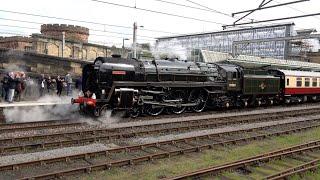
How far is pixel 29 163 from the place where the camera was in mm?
9258

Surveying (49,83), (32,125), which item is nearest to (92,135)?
(32,125)

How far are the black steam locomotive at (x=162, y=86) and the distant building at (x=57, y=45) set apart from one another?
23667 mm

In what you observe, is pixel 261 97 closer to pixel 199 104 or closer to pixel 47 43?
pixel 199 104

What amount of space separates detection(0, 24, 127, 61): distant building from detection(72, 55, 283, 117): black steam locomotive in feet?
77.6

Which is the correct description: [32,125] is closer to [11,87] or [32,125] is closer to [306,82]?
[11,87]

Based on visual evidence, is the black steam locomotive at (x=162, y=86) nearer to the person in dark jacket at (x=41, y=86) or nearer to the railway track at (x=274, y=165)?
the person in dark jacket at (x=41, y=86)

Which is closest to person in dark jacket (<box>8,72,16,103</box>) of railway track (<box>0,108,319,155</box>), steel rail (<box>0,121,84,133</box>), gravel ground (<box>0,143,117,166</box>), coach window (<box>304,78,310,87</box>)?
steel rail (<box>0,121,84,133</box>)

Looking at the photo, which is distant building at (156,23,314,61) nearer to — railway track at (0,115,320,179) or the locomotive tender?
the locomotive tender

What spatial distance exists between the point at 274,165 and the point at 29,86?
58.8 feet

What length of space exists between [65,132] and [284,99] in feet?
64.9

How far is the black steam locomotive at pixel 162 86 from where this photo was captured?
56.2 ft

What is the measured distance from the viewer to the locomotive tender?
17.1 m

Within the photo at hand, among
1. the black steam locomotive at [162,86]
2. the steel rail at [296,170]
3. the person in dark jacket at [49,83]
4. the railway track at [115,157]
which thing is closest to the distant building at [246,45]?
the black steam locomotive at [162,86]

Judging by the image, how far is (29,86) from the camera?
78.3 feet
